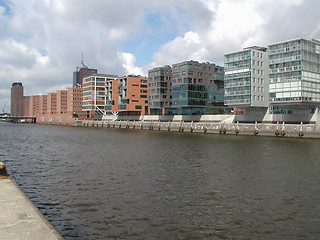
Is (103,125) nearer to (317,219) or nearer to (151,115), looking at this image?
(151,115)

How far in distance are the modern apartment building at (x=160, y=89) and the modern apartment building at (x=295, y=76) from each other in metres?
54.5

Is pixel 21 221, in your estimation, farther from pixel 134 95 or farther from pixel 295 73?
pixel 134 95

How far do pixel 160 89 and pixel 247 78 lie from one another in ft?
164

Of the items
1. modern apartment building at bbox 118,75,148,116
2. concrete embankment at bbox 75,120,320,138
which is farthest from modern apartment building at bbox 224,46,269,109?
modern apartment building at bbox 118,75,148,116

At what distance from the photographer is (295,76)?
295 feet

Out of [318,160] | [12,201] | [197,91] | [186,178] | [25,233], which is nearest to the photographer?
[25,233]

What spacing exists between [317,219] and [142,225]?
8705 millimetres

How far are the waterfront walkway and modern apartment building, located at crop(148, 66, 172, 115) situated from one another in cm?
12683

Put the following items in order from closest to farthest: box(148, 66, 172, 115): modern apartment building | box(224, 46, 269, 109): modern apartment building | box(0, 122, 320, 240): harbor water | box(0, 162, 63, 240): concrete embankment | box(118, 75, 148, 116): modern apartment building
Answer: box(0, 162, 63, 240): concrete embankment
box(0, 122, 320, 240): harbor water
box(224, 46, 269, 109): modern apartment building
box(148, 66, 172, 115): modern apartment building
box(118, 75, 148, 116): modern apartment building

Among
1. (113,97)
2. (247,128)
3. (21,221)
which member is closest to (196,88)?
(247,128)

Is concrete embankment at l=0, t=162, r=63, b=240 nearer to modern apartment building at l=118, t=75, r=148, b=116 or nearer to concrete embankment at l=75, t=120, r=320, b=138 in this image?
concrete embankment at l=75, t=120, r=320, b=138

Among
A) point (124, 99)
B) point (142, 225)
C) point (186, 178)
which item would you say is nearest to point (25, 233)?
point (142, 225)

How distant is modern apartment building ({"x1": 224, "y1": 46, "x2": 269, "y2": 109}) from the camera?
321 feet

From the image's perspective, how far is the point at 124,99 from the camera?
159500mm
